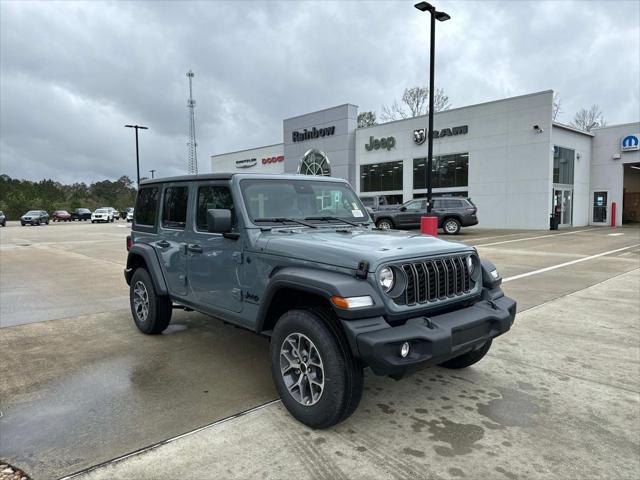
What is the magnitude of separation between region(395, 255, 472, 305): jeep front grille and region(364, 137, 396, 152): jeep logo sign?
27532 millimetres

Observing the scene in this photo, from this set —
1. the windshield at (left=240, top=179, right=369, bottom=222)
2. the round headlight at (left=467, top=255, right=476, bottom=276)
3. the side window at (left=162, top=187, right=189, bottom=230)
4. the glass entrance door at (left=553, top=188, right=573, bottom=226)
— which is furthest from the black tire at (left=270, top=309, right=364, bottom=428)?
the glass entrance door at (left=553, top=188, right=573, bottom=226)

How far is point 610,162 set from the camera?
2711cm

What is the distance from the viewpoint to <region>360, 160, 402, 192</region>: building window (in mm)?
30188

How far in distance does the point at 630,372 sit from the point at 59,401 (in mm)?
5081

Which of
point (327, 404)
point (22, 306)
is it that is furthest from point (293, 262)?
point (22, 306)

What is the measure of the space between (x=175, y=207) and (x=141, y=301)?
4.55 feet

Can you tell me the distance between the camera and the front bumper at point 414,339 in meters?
2.70

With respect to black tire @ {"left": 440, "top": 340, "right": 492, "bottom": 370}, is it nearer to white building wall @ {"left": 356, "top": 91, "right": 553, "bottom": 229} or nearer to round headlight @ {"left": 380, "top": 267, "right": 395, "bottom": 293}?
round headlight @ {"left": 380, "top": 267, "right": 395, "bottom": 293}

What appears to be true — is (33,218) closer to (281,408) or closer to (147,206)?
(147,206)

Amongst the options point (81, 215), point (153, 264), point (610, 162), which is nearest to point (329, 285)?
point (153, 264)

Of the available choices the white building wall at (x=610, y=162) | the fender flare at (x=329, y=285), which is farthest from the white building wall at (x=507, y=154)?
the fender flare at (x=329, y=285)

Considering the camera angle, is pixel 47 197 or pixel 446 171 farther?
pixel 47 197

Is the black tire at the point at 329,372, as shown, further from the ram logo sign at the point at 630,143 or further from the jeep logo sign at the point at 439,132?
the ram logo sign at the point at 630,143

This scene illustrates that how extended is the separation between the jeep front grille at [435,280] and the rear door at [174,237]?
249 cm
